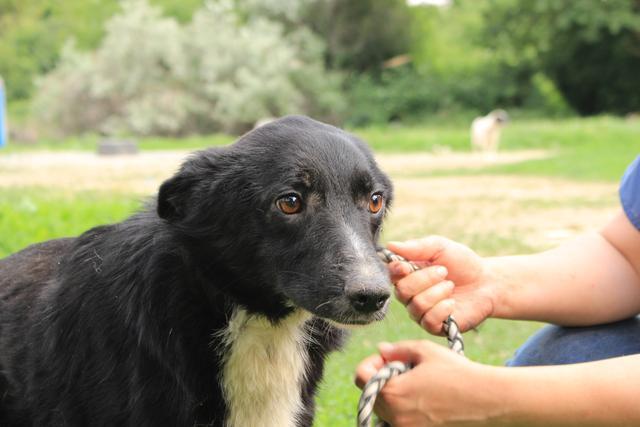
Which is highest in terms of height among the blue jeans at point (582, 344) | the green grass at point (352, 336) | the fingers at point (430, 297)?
the fingers at point (430, 297)

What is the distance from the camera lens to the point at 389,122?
108 feet

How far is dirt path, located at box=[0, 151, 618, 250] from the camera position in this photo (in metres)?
9.04

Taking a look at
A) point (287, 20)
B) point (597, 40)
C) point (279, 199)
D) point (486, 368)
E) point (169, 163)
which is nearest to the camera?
point (486, 368)

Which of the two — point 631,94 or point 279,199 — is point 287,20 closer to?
point 631,94

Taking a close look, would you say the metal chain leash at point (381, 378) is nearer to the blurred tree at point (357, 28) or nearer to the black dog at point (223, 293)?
the black dog at point (223, 293)

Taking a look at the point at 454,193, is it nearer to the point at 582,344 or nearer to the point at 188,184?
the point at 582,344

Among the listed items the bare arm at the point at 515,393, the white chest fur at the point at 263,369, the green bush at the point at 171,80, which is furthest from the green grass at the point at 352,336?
the green bush at the point at 171,80

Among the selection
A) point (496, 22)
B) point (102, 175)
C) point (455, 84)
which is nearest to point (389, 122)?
point (455, 84)

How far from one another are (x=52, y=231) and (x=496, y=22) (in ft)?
94.3

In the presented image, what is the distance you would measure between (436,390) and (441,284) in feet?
1.40

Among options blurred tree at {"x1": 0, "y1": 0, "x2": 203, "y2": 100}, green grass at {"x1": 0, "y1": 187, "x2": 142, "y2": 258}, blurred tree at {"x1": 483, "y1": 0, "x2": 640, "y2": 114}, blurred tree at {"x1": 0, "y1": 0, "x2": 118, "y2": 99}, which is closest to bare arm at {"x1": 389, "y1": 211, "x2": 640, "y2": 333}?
green grass at {"x1": 0, "y1": 187, "x2": 142, "y2": 258}

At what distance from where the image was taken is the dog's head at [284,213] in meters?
2.28

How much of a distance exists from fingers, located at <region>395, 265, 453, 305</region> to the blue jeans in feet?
2.09

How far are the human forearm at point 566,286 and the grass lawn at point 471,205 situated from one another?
0.51 metres
